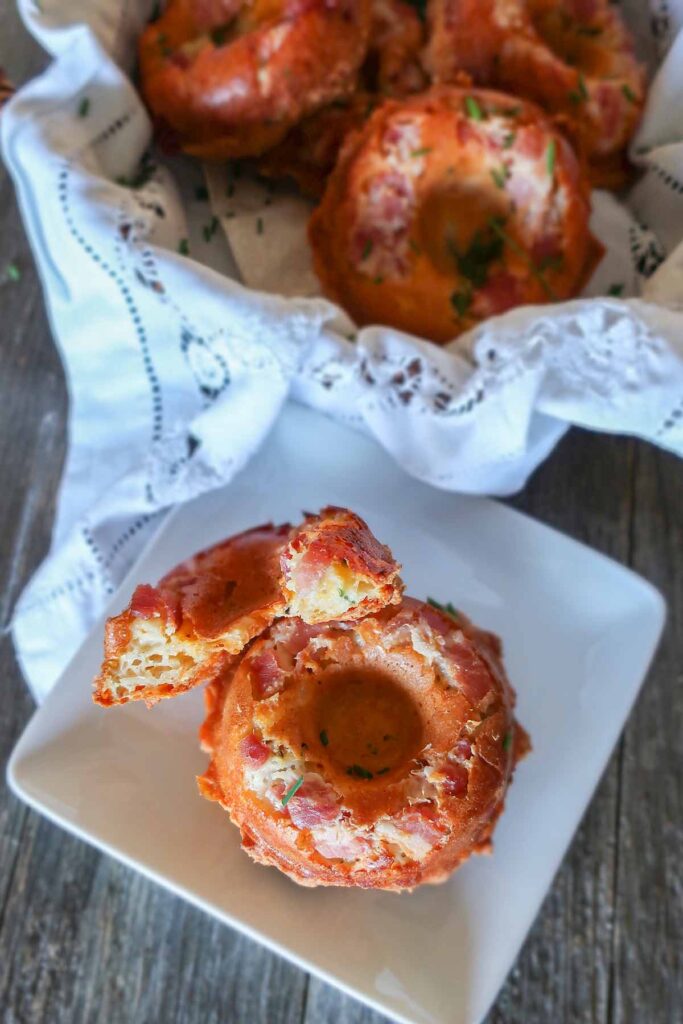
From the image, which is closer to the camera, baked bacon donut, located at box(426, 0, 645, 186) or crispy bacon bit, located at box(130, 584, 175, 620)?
crispy bacon bit, located at box(130, 584, 175, 620)

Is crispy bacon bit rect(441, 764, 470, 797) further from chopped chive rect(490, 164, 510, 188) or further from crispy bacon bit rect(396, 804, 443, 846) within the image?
chopped chive rect(490, 164, 510, 188)

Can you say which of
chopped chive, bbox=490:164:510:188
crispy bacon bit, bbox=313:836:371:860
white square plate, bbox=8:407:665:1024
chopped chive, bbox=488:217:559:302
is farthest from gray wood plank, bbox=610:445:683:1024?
crispy bacon bit, bbox=313:836:371:860

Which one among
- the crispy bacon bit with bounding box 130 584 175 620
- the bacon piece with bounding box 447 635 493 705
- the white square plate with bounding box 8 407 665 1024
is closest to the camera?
the crispy bacon bit with bounding box 130 584 175 620

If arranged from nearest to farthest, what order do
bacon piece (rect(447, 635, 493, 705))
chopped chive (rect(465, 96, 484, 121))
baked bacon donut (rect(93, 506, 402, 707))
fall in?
baked bacon donut (rect(93, 506, 402, 707)), bacon piece (rect(447, 635, 493, 705)), chopped chive (rect(465, 96, 484, 121))

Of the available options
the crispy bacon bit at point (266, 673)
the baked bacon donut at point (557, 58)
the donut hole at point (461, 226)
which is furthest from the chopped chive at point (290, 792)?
the baked bacon donut at point (557, 58)

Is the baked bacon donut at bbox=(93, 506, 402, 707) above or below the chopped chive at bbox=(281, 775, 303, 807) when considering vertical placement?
above

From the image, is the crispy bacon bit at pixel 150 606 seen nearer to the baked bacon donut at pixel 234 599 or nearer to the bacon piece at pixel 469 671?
the baked bacon donut at pixel 234 599

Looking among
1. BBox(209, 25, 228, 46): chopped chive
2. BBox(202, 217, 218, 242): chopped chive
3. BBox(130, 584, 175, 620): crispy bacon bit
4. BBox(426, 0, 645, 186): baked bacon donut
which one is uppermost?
BBox(426, 0, 645, 186): baked bacon donut

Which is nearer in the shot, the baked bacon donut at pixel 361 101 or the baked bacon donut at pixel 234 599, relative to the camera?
the baked bacon donut at pixel 234 599
